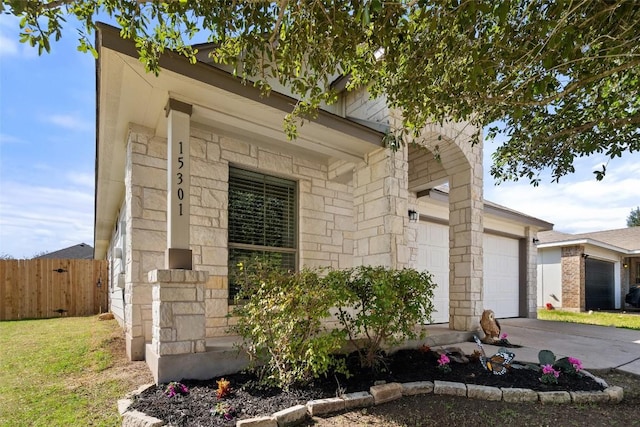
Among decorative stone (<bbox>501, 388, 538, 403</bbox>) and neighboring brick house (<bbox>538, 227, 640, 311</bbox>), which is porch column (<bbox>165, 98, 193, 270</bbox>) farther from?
neighboring brick house (<bbox>538, 227, 640, 311</bbox>)

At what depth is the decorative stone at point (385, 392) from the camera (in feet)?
10.5

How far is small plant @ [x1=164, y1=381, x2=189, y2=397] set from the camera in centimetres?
306

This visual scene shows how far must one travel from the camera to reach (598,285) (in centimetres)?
1509

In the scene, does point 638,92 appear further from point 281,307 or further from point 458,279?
point 281,307

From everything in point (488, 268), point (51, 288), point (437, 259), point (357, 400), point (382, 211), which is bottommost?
point (51, 288)

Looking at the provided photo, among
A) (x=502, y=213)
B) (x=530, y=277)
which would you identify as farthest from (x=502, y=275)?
(x=502, y=213)

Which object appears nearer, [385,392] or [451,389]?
[385,392]

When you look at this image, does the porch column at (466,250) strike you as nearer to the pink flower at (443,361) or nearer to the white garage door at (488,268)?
the white garage door at (488,268)

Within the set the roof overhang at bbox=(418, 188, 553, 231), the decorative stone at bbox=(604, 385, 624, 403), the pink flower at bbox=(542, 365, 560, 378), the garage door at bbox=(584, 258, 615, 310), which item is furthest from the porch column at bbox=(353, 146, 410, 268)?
the garage door at bbox=(584, 258, 615, 310)

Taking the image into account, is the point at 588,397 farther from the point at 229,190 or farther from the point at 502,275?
the point at 502,275

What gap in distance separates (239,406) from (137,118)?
12.0ft

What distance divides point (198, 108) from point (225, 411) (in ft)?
10.9

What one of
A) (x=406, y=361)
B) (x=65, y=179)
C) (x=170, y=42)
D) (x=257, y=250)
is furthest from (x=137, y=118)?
(x=65, y=179)

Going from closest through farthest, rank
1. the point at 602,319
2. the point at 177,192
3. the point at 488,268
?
the point at 177,192, the point at 488,268, the point at 602,319
